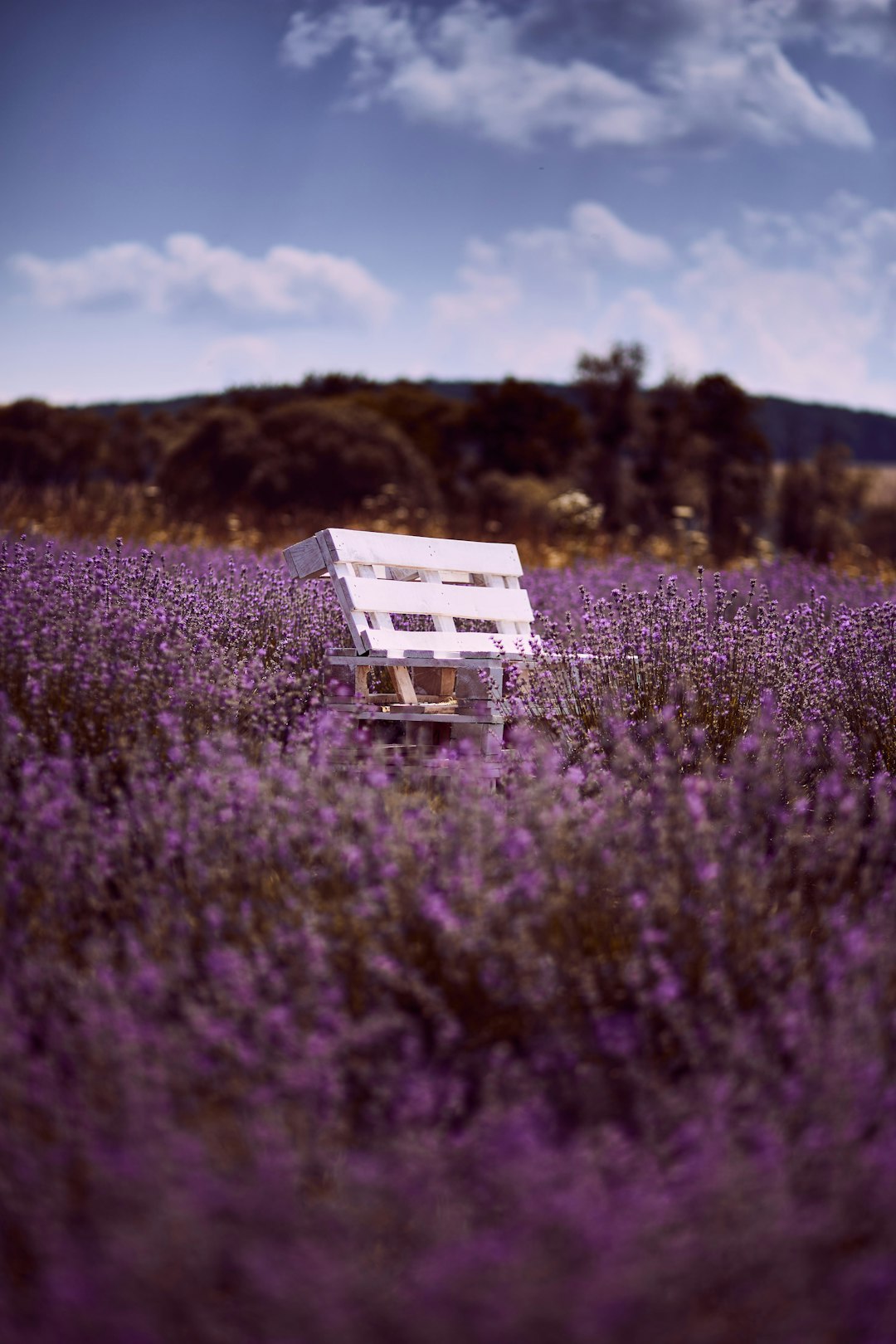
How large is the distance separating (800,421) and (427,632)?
74.0 ft

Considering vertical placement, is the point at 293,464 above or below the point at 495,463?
below

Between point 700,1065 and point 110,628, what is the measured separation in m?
2.09

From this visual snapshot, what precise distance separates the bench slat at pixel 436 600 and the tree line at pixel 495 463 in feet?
16.3

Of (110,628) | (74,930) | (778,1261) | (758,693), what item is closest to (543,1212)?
(778,1261)

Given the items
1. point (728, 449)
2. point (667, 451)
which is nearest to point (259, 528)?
point (667, 451)

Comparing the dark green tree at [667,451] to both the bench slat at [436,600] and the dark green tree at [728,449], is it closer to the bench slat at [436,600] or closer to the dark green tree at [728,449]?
the dark green tree at [728,449]

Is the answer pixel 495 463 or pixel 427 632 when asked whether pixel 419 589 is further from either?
pixel 495 463

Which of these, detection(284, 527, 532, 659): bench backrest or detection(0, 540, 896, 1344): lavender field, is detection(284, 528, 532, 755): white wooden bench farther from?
detection(0, 540, 896, 1344): lavender field

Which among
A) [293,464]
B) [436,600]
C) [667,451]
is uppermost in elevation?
[667,451]

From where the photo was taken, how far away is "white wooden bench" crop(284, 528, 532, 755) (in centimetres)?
360

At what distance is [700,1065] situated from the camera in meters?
1.85

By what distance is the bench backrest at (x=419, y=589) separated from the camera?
369 cm

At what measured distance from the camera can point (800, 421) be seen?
24.5 metres

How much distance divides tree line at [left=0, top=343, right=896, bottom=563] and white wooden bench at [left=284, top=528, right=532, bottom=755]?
5.01 meters
